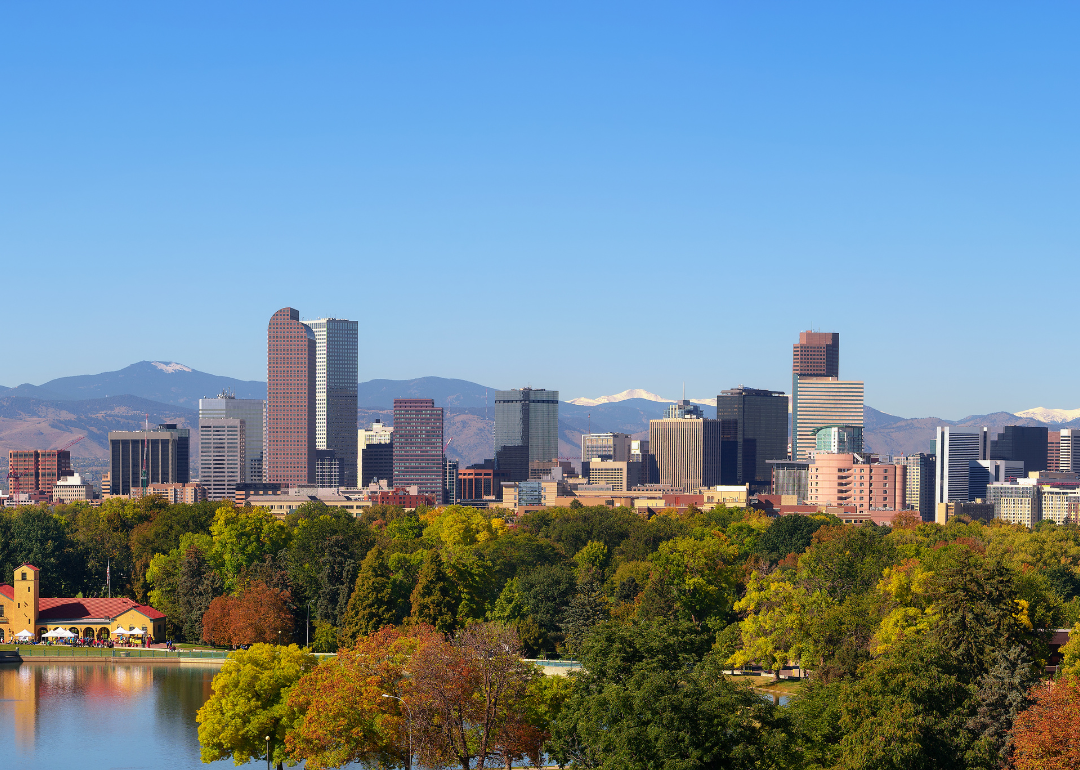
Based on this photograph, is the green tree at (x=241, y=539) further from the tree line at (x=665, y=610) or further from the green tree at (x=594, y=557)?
the green tree at (x=594, y=557)

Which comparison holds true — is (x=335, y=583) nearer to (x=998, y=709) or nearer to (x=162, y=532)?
(x=162, y=532)

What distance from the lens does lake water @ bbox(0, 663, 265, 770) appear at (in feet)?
234

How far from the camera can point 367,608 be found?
101 meters

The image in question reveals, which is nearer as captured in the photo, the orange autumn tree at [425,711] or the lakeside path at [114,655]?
the orange autumn tree at [425,711]

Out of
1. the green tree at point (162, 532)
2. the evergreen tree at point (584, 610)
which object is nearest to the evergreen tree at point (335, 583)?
the evergreen tree at point (584, 610)

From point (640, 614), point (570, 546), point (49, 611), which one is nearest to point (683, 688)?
point (640, 614)

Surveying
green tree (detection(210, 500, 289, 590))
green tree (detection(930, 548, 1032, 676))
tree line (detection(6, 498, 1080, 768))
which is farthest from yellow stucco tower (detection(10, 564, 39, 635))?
green tree (detection(930, 548, 1032, 676))

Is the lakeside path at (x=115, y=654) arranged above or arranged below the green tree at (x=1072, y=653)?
below

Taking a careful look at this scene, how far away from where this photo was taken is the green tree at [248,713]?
65.1m

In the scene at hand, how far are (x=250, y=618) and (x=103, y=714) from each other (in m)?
22.9

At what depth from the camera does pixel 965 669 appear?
64.9m

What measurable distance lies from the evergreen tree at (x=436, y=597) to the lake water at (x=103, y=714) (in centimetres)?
1441

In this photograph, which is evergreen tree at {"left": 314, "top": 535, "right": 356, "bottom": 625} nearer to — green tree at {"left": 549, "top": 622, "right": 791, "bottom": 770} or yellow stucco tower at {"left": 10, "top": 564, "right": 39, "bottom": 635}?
yellow stucco tower at {"left": 10, "top": 564, "right": 39, "bottom": 635}

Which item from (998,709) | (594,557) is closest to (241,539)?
(594,557)
